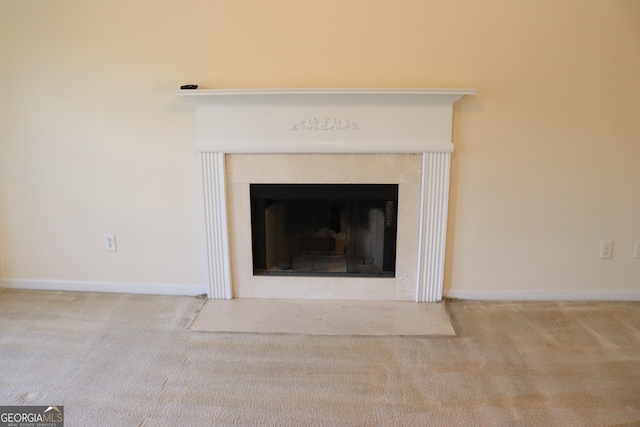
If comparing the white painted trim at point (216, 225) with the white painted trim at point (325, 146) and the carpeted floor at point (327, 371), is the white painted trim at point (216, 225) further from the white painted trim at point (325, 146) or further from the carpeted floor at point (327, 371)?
the carpeted floor at point (327, 371)

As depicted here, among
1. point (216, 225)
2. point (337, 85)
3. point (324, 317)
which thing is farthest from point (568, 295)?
point (216, 225)

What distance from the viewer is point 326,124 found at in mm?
2309

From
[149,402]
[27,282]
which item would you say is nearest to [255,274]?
[149,402]

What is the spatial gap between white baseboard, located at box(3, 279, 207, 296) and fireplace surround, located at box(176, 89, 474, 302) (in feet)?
0.71

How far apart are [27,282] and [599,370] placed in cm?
357

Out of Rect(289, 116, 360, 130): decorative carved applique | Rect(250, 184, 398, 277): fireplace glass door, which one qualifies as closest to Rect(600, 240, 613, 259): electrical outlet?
Rect(250, 184, 398, 277): fireplace glass door

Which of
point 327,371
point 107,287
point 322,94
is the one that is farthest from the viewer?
point 107,287

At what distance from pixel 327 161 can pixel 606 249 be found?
1898 mm

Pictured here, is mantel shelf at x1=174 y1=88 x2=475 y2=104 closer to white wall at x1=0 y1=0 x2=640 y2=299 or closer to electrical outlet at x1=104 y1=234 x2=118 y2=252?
white wall at x1=0 y1=0 x2=640 y2=299

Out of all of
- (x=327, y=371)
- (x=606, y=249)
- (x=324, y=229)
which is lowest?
(x=327, y=371)

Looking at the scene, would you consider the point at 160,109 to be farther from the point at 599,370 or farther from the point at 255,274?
the point at 599,370

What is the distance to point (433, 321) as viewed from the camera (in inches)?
90.2

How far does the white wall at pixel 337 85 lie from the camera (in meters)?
2.22

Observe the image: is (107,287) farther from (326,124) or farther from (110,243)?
(326,124)
